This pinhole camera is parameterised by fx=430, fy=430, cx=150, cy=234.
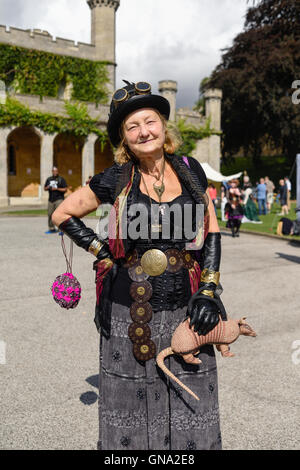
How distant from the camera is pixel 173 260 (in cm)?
213

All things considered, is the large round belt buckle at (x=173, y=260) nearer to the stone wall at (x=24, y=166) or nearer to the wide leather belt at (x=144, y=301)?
the wide leather belt at (x=144, y=301)

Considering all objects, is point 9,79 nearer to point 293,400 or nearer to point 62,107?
point 62,107

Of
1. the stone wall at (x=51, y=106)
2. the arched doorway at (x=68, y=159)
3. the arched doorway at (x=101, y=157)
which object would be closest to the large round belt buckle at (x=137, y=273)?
the stone wall at (x=51, y=106)

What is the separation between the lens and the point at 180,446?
212 cm

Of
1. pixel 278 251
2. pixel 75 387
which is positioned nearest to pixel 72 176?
pixel 278 251

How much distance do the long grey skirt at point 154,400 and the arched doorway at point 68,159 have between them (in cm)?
2865

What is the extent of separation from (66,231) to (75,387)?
1765 millimetres

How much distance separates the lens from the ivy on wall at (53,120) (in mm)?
24402

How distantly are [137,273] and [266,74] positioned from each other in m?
32.8

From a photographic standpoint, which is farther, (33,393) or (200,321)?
(33,393)

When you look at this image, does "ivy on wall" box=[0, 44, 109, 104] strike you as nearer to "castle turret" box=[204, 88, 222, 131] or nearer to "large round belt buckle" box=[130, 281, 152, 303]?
"castle turret" box=[204, 88, 222, 131]

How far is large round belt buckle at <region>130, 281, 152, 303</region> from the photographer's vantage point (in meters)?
2.08

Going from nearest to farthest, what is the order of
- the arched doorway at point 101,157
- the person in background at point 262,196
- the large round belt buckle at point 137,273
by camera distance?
1. the large round belt buckle at point 137,273
2. the person in background at point 262,196
3. the arched doorway at point 101,157

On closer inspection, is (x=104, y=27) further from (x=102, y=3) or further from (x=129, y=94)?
(x=129, y=94)
